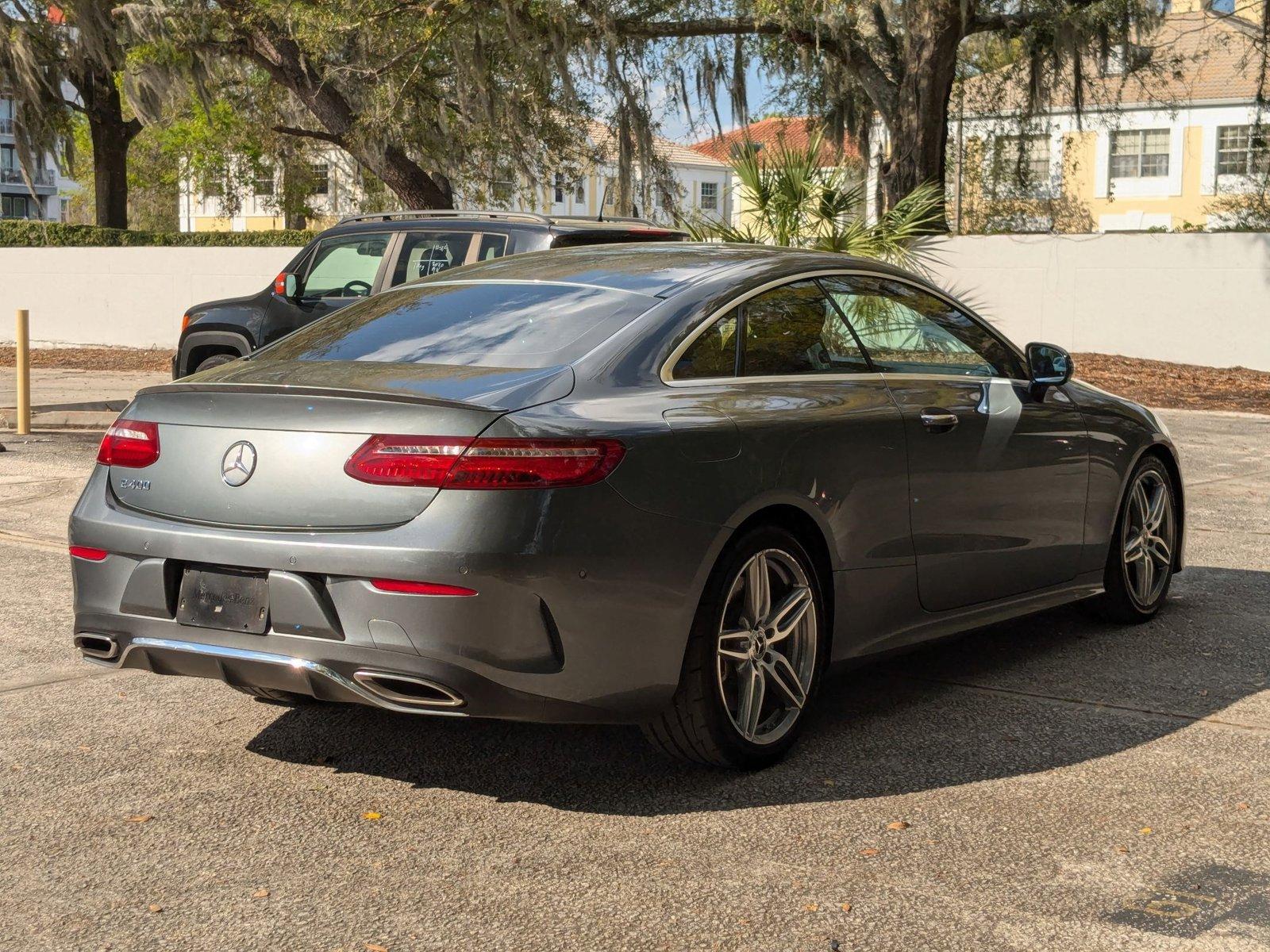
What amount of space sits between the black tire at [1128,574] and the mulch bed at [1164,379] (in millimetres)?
11733

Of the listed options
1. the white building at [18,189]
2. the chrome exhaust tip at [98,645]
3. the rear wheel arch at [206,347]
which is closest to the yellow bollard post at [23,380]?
the rear wheel arch at [206,347]

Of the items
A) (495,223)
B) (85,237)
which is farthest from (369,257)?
(85,237)

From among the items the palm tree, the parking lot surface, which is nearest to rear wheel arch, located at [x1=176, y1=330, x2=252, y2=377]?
the palm tree

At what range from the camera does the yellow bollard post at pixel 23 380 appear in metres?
13.9

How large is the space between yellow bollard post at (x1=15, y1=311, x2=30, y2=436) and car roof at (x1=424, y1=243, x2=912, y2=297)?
31.0ft

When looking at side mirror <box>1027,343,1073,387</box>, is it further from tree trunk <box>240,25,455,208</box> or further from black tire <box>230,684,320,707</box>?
tree trunk <box>240,25,455,208</box>

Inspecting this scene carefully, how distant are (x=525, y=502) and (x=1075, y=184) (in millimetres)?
47636

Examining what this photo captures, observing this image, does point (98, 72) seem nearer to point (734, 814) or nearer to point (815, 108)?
point (815, 108)

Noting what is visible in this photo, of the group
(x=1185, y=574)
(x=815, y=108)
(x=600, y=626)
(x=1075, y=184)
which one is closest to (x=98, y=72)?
(x=815, y=108)

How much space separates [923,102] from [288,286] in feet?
38.8

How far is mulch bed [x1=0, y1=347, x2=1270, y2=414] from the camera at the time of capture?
61.4 feet

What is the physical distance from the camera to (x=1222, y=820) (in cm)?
429

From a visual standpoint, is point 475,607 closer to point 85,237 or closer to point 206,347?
point 206,347

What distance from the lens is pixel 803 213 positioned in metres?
14.5
